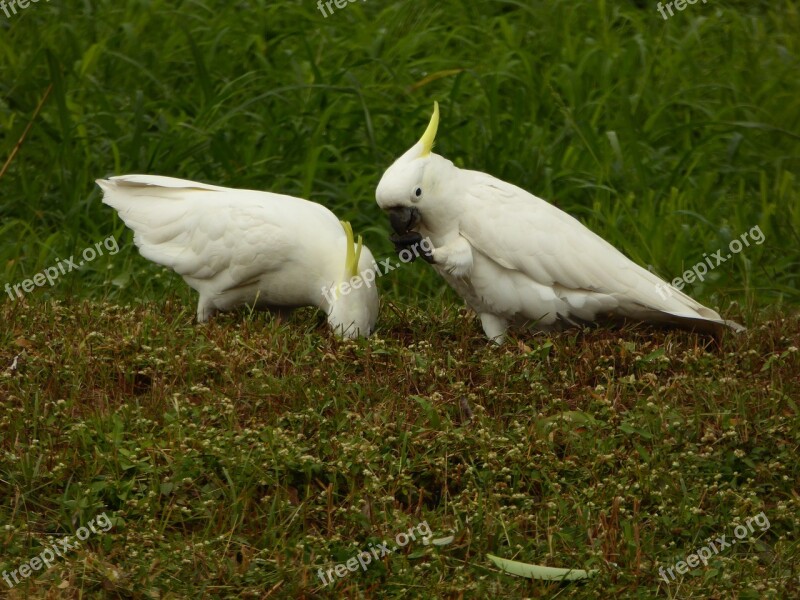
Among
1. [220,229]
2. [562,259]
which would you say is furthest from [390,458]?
[220,229]

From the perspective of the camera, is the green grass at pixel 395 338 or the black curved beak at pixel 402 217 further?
the black curved beak at pixel 402 217

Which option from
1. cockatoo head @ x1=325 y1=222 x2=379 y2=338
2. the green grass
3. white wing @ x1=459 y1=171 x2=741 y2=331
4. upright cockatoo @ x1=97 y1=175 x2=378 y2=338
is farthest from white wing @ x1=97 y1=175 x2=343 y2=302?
white wing @ x1=459 y1=171 x2=741 y2=331

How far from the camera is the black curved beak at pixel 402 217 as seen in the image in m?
4.09

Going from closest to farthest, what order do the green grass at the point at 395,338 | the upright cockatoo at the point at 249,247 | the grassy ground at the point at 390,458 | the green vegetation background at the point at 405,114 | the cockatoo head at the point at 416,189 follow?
the grassy ground at the point at 390,458 < the green grass at the point at 395,338 < the cockatoo head at the point at 416,189 < the upright cockatoo at the point at 249,247 < the green vegetation background at the point at 405,114

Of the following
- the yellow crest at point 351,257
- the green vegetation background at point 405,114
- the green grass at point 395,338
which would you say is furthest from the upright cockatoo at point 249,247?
the green vegetation background at point 405,114

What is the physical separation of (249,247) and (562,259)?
1.10 m

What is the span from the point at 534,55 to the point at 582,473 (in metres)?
3.71

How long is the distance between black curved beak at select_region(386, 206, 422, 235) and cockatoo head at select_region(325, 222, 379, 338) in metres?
0.18

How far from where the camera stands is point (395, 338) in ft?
14.9

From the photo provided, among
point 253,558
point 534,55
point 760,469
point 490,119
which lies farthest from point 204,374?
point 534,55

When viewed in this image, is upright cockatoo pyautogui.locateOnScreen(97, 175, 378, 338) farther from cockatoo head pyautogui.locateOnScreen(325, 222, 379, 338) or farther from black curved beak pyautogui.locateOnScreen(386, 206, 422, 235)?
black curved beak pyautogui.locateOnScreen(386, 206, 422, 235)

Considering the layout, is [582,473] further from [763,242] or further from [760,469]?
[763,242]

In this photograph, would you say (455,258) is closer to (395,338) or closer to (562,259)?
(562,259)

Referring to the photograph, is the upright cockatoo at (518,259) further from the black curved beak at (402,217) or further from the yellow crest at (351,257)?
the yellow crest at (351,257)
